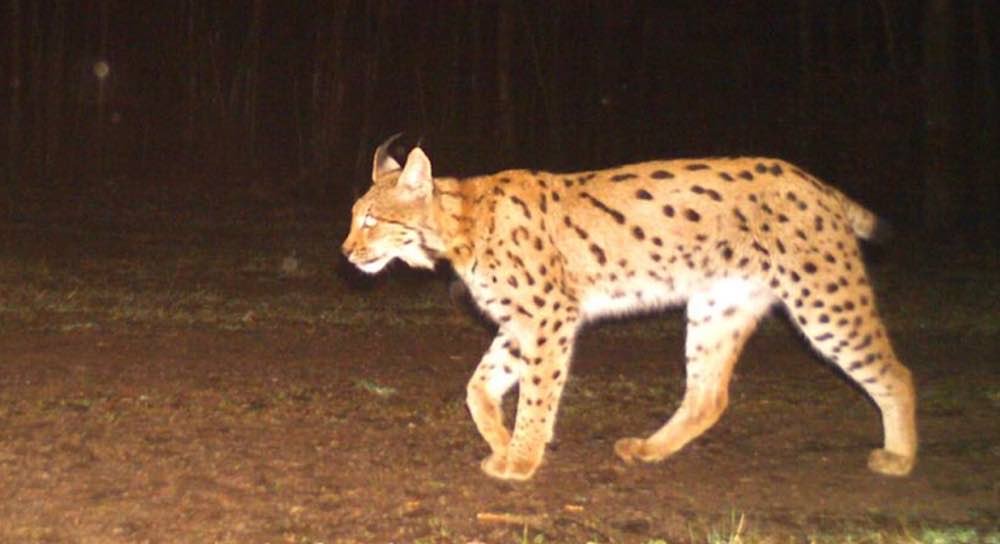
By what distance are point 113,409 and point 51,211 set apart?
13.4 metres

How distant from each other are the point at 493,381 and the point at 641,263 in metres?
0.92

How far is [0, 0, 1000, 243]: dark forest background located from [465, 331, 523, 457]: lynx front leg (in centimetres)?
1704

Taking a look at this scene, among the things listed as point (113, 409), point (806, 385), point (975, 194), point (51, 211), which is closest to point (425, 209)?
point (113, 409)

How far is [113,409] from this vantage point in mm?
7617

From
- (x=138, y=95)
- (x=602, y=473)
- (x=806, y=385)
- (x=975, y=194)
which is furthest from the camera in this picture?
(x=138, y=95)

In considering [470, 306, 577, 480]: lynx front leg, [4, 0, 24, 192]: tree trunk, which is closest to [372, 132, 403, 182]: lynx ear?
[470, 306, 577, 480]: lynx front leg

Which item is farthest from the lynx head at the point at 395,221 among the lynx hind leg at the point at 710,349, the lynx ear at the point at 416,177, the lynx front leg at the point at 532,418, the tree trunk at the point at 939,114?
the tree trunk at the point at 939,114

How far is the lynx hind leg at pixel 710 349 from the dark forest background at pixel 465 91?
17.1 metres

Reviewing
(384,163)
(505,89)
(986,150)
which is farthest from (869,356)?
(505,89)

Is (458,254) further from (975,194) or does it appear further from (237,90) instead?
(237,90)

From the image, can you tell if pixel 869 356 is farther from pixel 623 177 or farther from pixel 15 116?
pixel 15 116

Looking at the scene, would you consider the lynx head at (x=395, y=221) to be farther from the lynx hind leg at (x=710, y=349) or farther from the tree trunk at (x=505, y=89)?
the tree trunk at (x=505, y=89)

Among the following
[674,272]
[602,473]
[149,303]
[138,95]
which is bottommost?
[138,95]

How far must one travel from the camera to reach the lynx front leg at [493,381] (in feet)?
22.7
